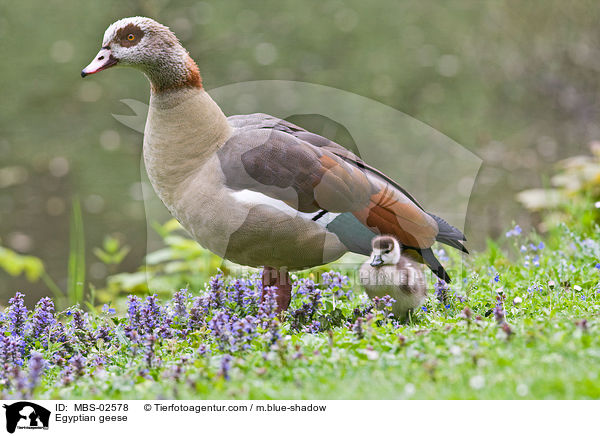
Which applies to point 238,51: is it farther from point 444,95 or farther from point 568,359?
point 568,359

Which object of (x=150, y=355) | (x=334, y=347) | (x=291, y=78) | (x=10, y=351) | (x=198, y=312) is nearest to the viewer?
(x=334, y=347)

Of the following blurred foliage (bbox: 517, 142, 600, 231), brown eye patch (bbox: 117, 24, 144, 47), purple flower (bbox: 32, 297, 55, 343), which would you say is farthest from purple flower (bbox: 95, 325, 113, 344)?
blurred foliage (bbox: 517, 142, 600, 231)

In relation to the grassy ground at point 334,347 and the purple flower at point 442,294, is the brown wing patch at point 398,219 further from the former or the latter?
the grassy ground at point 334,347

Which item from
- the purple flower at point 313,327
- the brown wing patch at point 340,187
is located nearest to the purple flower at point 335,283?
the purple flower at point 313,327

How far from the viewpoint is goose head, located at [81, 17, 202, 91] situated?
4047mm

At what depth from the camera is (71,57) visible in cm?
991

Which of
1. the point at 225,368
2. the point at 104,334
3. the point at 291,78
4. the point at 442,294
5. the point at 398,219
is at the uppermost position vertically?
the point at 291,78

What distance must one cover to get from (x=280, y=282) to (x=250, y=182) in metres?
0.76

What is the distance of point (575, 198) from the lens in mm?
6340

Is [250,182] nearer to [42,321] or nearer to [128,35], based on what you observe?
[128,35]

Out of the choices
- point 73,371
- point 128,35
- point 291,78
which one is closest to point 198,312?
point 73,371

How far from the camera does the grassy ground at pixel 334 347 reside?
268cm
